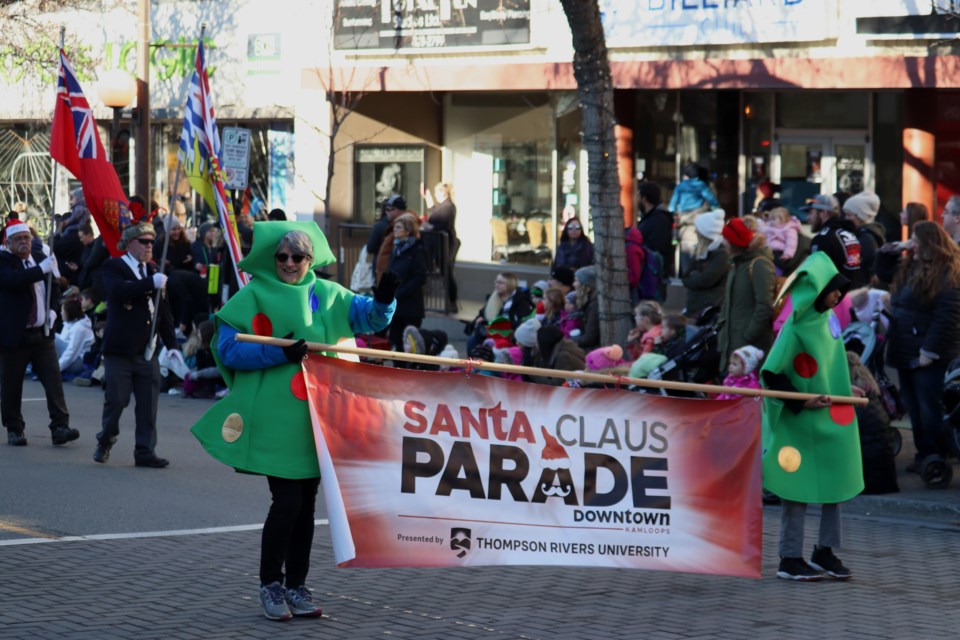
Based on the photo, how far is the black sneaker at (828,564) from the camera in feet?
26.6

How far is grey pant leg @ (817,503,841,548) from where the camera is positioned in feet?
26.6

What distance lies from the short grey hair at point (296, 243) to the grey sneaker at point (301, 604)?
5.29ft

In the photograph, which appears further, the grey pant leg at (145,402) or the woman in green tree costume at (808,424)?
the grey pant leg at (145,402)

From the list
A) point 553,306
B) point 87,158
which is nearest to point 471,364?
point 87,158

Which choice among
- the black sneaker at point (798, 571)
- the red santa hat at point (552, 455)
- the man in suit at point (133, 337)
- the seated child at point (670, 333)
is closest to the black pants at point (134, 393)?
the man in suit at point (133, 337)

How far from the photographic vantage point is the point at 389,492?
6824 millimetres

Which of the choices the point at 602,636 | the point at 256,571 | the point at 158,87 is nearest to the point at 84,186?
the point at 256,571

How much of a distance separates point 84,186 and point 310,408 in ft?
22.4

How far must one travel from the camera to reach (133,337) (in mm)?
11453

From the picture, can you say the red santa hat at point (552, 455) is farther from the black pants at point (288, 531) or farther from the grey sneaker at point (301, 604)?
the grey sneaker at point (301, 604)

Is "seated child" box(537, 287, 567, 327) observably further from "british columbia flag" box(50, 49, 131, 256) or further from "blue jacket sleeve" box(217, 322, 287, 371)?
"blue jacket sleeve" box(217, 322, 287, 371)

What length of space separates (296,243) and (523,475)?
1.54m

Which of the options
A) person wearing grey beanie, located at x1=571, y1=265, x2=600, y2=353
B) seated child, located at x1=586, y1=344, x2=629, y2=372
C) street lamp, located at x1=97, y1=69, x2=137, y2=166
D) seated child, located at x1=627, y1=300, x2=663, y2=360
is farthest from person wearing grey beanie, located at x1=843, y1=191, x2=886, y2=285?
street lamp, located at x1=97, y1=69, x2=137, y2=166

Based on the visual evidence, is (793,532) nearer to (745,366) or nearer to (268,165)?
(745,366)
